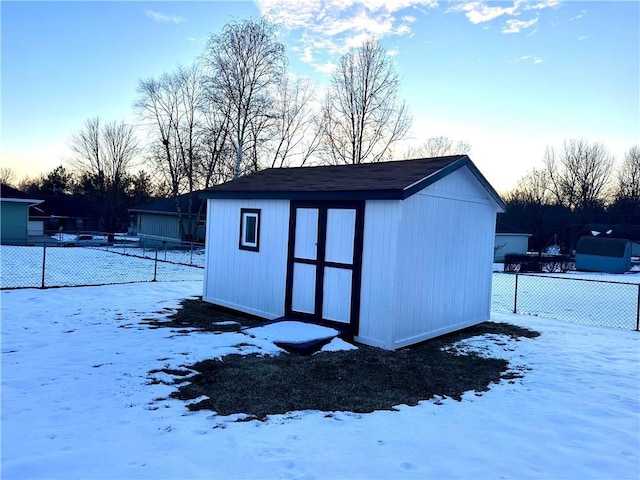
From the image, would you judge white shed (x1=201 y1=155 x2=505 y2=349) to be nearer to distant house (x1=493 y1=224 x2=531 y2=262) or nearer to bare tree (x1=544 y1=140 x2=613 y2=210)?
distant house (x1=493 y1=224 x2=531 y2=262)

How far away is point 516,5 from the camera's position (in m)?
10.3

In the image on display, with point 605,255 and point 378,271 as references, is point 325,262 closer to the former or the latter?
point 378,271

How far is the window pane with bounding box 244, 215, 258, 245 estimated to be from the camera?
8055 millimetres

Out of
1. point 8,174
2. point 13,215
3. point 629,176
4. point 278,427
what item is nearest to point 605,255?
point 629,176

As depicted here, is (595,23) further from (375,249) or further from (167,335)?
(167,335)

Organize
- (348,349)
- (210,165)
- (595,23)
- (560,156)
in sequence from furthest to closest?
1. (560,156)
2. (210,165)
3. (595,23)
4. (348,349)

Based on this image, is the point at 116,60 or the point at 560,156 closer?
the point at 116,60

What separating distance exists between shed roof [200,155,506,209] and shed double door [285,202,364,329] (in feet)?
0.80

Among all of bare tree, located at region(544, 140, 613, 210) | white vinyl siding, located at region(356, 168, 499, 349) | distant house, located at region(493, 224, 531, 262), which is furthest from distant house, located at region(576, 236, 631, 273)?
white vinyl siding, located at region(356, 168, 499, 349)

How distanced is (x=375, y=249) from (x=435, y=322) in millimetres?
1940

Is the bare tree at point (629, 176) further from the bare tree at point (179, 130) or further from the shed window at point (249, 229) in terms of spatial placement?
the shed window at point (249, 229)

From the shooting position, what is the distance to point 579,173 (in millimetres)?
44906

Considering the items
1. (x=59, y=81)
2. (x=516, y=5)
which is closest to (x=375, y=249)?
(x=516, y=5)

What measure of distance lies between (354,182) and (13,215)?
24.6 metres
